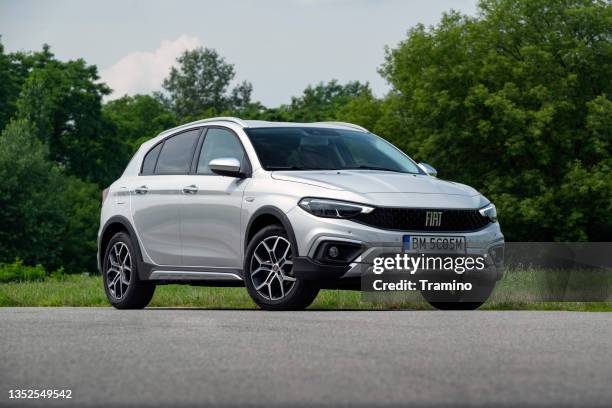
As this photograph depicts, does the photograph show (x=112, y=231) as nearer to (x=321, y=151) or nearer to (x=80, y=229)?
(x=321, y=151)

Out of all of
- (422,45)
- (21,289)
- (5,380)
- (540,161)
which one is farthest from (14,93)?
(5,380)

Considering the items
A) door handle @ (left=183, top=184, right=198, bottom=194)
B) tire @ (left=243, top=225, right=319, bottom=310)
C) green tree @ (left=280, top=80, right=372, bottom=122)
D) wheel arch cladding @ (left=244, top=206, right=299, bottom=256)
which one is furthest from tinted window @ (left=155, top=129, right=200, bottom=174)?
green tree @ (left=280, top=80, right=372, bottom=122)

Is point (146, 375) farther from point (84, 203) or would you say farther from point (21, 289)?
point (84, 203)

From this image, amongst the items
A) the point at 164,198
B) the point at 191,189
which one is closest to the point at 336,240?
the point at 191,189

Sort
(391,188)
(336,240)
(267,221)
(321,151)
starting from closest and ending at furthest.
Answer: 1. (336,240)
2. (391,188)
3. (267,221)
4. (321,151)

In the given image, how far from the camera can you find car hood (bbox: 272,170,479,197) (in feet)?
35.4

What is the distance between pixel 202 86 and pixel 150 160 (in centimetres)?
8897

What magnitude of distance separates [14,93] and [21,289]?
5701 cm

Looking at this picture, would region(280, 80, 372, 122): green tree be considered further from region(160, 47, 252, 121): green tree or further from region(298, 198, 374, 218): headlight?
region(298, 198, 374, 218): headlight

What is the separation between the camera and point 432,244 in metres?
10.7

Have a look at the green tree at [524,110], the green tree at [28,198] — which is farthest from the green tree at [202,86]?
the green tree at [524,110]

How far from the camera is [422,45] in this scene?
52438 millimetres

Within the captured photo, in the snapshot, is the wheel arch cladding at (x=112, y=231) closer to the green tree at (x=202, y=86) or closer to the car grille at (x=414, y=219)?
the car grille at (x=414, y=219)

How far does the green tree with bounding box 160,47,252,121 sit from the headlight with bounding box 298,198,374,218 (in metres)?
89.7
